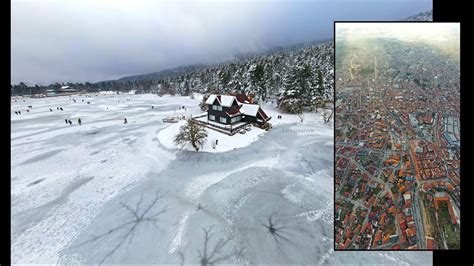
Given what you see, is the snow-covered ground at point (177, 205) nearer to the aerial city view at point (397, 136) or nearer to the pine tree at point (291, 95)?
the aerial city view at point (397, 136)

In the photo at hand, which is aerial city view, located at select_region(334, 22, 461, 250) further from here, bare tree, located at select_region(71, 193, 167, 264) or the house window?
the house window

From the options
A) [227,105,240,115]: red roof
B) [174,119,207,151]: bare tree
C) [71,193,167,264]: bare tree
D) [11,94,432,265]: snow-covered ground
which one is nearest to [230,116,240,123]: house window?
[227,105,240,115]: red roof

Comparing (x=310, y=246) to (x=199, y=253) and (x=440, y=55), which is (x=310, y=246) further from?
(x=440, y=55)

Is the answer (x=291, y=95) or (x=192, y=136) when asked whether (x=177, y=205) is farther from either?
(x=291, y=95)

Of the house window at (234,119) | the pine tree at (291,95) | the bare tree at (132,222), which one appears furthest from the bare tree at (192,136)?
the pine tree at (291,95)
